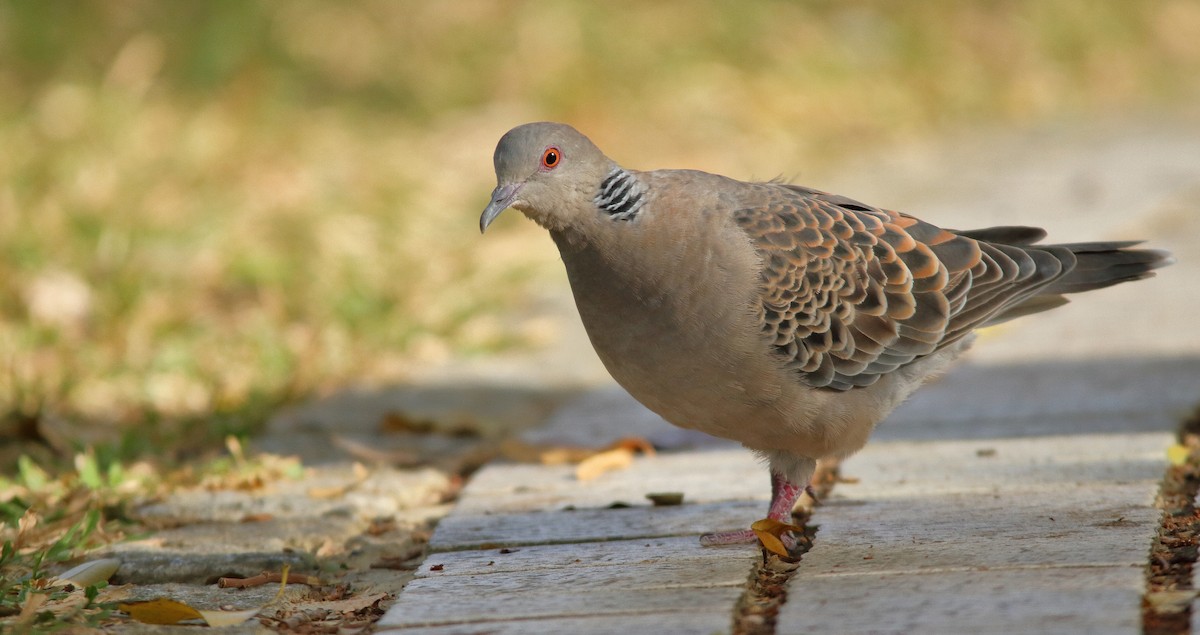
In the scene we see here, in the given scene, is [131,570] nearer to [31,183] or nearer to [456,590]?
[456,590]

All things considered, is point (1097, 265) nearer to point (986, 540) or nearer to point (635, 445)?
point (986, 540)

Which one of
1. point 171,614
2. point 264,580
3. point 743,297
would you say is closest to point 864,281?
point 743,297

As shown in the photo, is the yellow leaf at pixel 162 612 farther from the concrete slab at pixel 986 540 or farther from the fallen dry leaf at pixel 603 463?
the fallen dry leaf at pixel 603 463

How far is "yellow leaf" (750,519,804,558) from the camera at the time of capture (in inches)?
124

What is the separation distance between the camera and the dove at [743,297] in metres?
3.35

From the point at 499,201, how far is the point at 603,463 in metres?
1.03

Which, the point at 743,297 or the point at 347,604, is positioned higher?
the point at 743,297

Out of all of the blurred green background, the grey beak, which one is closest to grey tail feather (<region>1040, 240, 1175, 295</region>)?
the grey beak

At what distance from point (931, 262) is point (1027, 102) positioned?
779 centimetres

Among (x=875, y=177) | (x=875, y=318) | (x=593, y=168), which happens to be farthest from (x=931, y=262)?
(x=875, y=177)

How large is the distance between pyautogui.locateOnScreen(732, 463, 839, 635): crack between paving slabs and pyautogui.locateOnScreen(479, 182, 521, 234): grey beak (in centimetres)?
104

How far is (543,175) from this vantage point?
3.43m

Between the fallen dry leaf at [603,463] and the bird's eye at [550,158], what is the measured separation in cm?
101

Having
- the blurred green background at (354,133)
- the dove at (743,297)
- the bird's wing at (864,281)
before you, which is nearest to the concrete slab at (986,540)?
the dove at (743,297)
